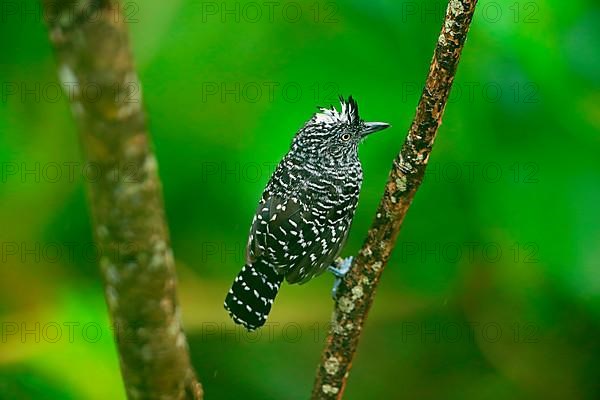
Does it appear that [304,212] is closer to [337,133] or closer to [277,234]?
[277,234]

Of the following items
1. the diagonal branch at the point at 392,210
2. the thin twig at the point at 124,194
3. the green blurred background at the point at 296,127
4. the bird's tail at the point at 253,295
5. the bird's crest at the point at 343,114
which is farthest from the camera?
the green blurred background at the point at 296,127

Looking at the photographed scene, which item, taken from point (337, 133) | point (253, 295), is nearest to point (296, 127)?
point (337, 133)

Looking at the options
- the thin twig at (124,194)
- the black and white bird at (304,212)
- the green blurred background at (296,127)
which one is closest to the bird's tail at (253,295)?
the black and white bird at (304,212)

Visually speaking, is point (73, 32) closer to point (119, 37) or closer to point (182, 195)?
point (119, 37)

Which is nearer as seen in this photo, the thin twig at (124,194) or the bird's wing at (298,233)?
the thin twig at (124,194)

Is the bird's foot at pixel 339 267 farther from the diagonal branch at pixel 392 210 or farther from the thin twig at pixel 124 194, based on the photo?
the thin twig at pixel 124 194

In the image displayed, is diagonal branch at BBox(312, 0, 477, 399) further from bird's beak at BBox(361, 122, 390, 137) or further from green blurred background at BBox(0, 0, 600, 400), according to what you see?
green blurred background at BBox(0, 0, 600, 400)

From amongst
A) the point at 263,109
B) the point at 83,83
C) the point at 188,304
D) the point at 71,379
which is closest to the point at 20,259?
the point at 71,379

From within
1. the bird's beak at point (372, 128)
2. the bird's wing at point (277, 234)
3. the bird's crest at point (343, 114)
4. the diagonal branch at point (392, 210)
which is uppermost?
the bird's crest at point (343, 114)
